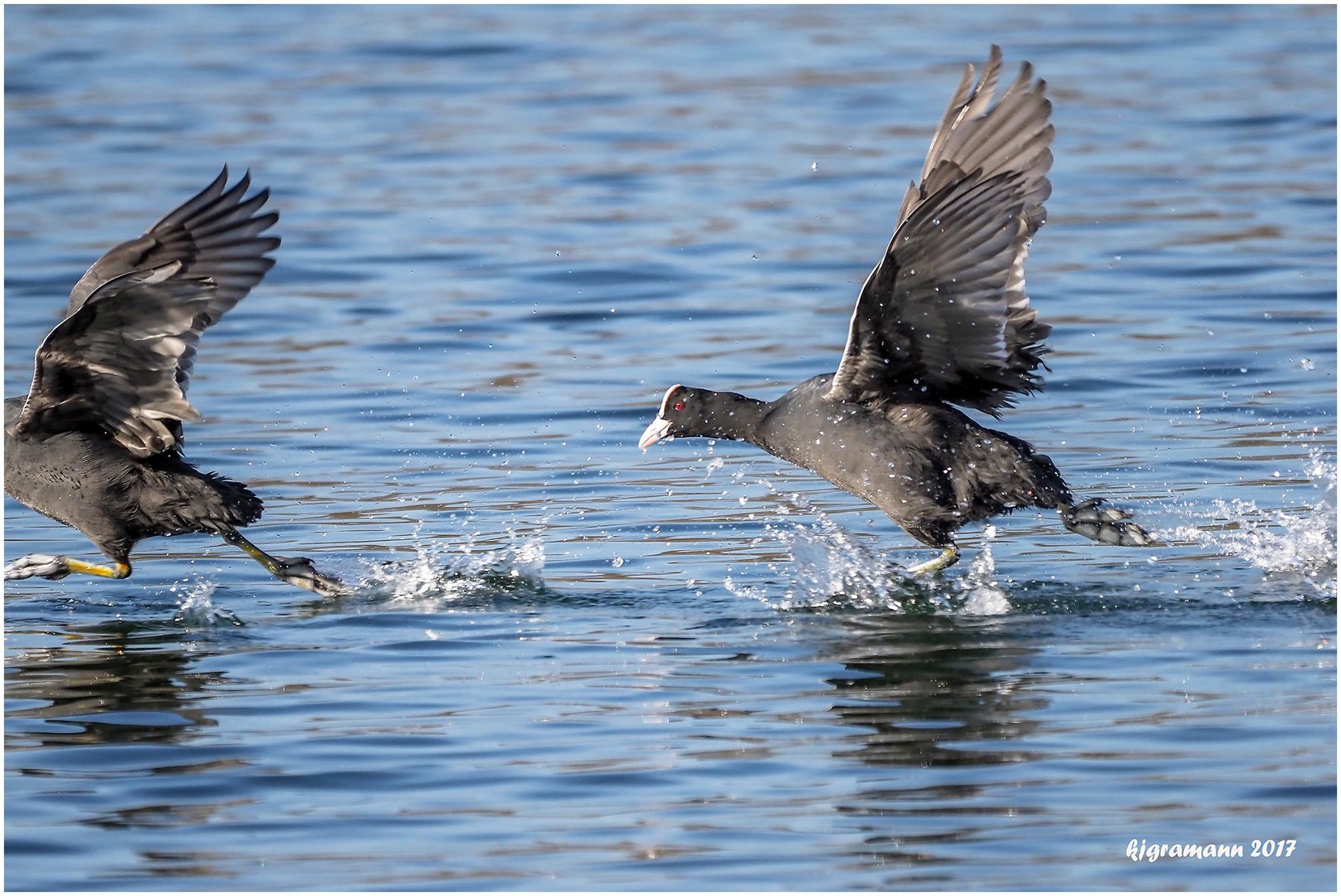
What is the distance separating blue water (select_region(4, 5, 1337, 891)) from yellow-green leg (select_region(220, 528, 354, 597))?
8 cm

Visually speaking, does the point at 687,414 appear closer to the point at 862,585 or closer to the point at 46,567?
the point at 862,585

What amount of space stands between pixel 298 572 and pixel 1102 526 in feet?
9.55

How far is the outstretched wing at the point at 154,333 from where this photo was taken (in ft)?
22.2

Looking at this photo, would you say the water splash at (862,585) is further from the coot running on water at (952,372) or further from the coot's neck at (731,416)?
the coot's neck at (731,416)

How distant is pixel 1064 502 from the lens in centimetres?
723

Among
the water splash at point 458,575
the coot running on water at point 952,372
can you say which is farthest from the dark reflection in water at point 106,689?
the coot running on water at point 952,372

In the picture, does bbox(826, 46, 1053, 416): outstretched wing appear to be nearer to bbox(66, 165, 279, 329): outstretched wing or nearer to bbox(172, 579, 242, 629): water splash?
bbox(66, 165, 279, 329): outstretched wing

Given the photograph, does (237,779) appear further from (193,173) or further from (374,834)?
(193,173)

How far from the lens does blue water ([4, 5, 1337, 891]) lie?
5.17 m

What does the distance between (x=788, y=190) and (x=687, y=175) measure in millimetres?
1044

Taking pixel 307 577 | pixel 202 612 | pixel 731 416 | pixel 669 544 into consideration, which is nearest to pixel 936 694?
pixel 731 416

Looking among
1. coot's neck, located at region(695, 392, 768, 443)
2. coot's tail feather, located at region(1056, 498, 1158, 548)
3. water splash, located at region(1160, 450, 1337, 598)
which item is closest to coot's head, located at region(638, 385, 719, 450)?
coot's neck, located at region(695, 392, 768, 443)

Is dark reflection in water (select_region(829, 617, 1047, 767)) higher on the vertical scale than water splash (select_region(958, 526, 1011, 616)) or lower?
lower

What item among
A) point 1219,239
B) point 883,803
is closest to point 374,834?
point 883,803
